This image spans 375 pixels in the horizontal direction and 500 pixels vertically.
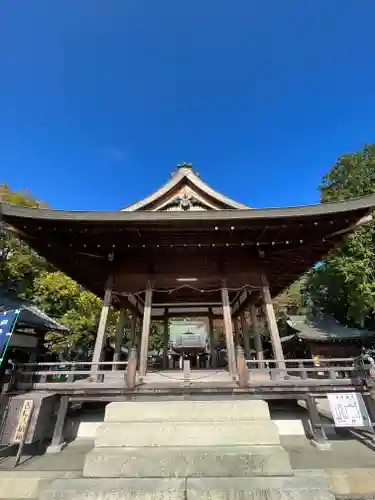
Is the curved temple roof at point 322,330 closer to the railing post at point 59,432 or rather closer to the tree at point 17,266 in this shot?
the railing post at point 59,432

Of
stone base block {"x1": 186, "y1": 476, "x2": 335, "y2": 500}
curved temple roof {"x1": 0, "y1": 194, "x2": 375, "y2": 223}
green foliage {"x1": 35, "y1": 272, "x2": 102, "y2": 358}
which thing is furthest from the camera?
green foliage {"x1": 35, "y1": 272, "x2": 102, "y2": 358}

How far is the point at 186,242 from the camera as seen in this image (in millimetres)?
8445

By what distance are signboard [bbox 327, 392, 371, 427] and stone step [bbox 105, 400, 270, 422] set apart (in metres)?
2.09

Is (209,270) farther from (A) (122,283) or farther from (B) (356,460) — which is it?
(B) (356,460)

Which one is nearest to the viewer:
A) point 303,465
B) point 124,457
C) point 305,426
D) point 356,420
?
point 124,457

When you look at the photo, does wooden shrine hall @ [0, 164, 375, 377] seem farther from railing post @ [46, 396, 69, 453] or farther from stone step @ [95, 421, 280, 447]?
stone step @ [95, 421, 280, 447]

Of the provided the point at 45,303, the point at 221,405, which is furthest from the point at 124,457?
the point at 45,303

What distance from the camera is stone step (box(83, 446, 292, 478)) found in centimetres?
447

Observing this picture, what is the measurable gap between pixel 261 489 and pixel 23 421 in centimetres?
529

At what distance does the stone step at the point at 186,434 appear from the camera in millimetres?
5070

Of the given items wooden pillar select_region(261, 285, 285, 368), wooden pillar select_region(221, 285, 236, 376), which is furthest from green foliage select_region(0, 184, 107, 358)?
wooden pillar select_region(261, 285, 285, 368)

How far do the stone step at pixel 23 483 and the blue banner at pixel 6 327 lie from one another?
2.54 meters

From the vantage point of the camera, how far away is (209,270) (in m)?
9.12

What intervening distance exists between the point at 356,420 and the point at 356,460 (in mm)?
910
